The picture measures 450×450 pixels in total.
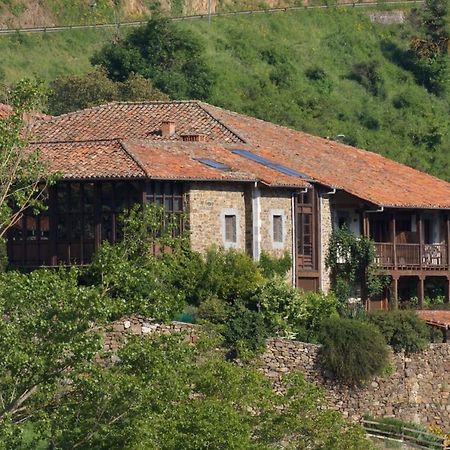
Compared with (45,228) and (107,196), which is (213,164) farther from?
(45,228)

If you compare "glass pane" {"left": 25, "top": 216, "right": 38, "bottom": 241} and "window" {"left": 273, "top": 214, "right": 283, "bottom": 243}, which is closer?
"glass pane" {"left": 25, "top": 216, "right": 38, "bottom": 241}

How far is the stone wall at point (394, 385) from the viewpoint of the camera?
50.0 meters

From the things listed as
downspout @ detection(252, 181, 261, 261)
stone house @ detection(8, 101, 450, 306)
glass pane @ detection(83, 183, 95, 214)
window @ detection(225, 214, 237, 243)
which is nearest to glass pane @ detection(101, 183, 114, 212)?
stone house @ detection(8, 101, 450, 306)

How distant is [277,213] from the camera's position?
184ft

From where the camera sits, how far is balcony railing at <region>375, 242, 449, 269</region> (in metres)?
Result: 59.6

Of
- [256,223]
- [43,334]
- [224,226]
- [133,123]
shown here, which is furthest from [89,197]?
[43,334]

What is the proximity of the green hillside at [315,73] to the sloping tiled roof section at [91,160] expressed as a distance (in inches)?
1172

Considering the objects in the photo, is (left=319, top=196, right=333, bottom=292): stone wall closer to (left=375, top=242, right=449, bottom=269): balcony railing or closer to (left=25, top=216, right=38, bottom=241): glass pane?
(left=375, top=242, right=449, bottom=269): balcony railing

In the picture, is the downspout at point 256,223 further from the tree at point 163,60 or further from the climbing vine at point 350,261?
the tree at point 163,60

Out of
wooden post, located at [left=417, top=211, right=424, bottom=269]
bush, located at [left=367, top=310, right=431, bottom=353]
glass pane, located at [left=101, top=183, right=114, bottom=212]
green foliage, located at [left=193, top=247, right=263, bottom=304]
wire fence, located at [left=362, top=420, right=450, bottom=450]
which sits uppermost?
glass pane, located at [left=101, top=183, right=114, bottom=212]

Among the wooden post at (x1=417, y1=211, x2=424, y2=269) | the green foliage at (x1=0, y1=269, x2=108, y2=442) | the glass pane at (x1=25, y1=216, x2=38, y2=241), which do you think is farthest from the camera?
the wooden post at (x1=417, y1=211, x2=424, y2=269)

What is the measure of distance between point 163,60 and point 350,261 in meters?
29.0

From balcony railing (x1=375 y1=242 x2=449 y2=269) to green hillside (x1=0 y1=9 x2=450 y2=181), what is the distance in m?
24.3

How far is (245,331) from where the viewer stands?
49.5 m
